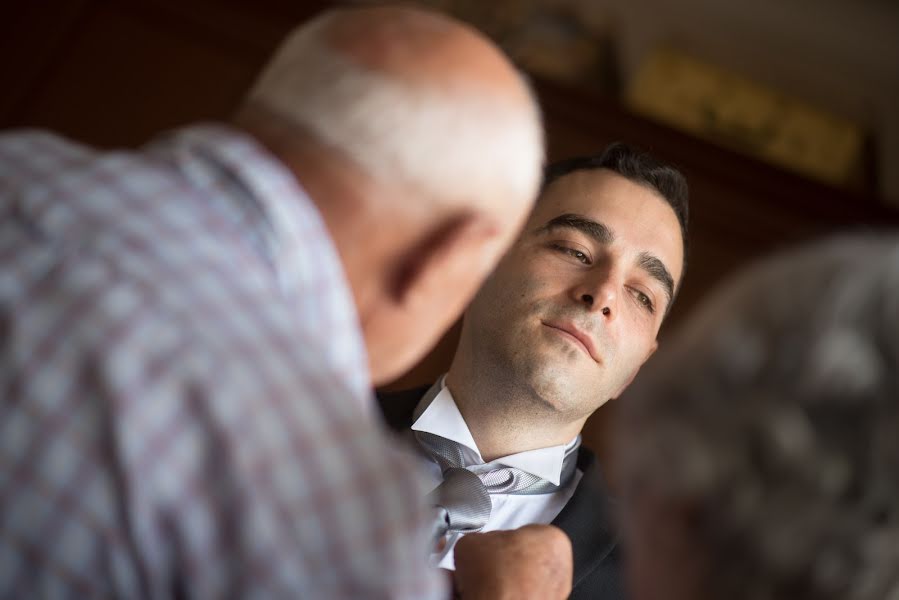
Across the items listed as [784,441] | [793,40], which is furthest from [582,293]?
[793,40]

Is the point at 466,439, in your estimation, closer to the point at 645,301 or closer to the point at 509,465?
the point at 509,465

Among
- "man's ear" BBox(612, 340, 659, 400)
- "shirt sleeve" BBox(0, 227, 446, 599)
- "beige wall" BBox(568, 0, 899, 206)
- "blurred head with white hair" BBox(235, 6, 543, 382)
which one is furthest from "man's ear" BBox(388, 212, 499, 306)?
"beige wall" BBox(568, 0, 899, 206)

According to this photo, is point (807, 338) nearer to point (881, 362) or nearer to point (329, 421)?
point (881, 362)

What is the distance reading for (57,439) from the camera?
362 millimetres

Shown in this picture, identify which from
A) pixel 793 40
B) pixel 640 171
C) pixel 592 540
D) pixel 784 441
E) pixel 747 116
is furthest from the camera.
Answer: pixel 793 40

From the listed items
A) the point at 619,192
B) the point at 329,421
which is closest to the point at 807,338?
the point at 329,421

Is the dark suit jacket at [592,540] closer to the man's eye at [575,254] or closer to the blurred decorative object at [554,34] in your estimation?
the man's eye at [575,254]

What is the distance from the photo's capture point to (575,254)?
2.57 ft

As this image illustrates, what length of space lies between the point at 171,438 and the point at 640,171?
58 cm

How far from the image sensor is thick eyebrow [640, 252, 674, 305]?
0.79 m

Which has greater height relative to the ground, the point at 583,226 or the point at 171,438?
the point at 171,438

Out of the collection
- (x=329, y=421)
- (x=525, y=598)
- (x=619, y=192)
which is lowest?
(x=525, y=598)

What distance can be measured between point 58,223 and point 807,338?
0.96 feet

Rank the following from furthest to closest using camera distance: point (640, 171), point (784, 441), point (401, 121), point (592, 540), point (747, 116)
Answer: point (747, 116) < point (640, 171) < point (592, 540) < point (401, 121) < point (784, 441)
